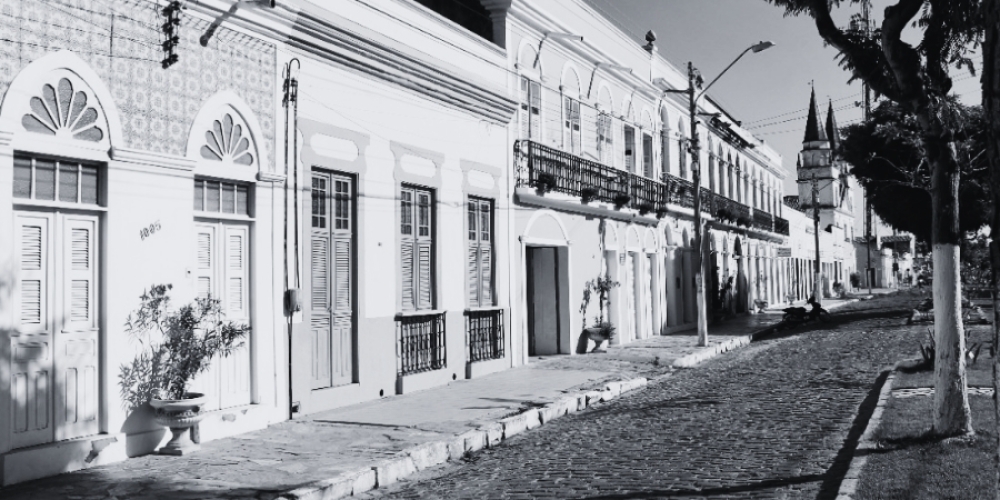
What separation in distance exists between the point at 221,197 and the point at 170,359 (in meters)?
2.03

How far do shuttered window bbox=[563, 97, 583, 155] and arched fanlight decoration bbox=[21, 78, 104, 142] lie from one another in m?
12.4

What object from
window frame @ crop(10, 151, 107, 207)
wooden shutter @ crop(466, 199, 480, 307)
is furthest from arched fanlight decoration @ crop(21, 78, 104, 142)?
wooden shutter @ crop(466, 199, 480, 307)

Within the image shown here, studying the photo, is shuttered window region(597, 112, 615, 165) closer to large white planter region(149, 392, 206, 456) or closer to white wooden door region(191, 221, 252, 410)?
white wooden door region(191, 221, 252, 410)

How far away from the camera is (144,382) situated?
861 cm

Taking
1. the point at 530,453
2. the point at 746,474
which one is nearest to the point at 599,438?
the point at 530,453

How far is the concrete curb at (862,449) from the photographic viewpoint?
6449mm

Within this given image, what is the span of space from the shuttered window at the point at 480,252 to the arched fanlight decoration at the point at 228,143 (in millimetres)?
5747

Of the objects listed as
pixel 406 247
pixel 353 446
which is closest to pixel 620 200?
pixel 406 247

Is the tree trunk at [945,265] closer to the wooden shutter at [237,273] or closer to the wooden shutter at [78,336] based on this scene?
the wooden shutter at [237,273]

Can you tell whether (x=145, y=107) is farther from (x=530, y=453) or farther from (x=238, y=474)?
(x=530, y=453)

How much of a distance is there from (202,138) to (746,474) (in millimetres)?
6430

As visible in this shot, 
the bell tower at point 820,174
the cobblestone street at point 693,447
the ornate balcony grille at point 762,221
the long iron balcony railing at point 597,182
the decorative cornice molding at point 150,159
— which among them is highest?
the bell tower at point 820,174

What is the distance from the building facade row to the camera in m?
7.78

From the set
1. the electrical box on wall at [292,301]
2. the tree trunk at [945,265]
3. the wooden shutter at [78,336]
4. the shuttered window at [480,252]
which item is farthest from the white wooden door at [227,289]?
the tree trunk at [945,265]
